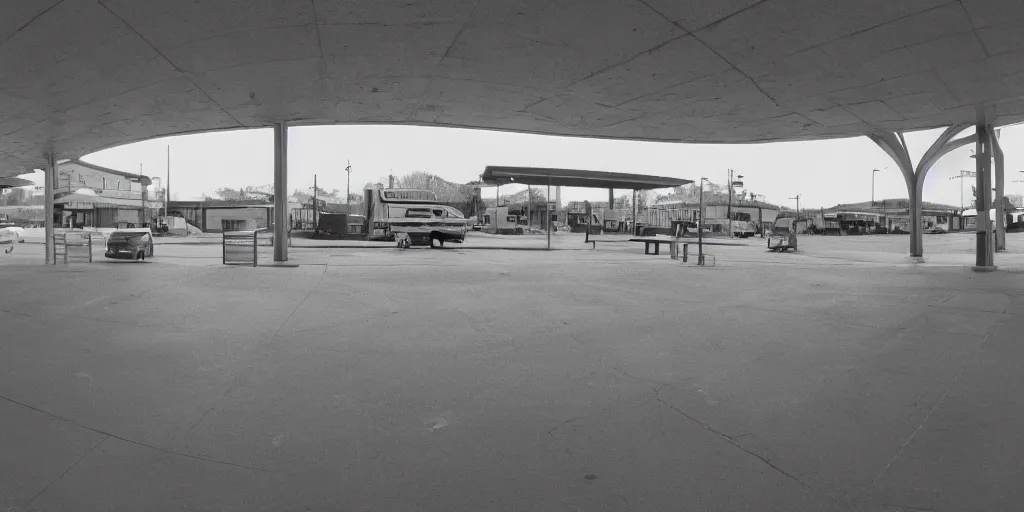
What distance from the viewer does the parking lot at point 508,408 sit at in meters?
2.31

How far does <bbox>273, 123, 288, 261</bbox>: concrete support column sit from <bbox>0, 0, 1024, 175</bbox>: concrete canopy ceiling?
91cm

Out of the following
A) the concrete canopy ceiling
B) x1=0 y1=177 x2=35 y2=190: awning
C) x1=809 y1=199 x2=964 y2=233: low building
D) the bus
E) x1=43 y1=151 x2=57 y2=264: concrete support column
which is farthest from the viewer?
x1=809 y1=199 x2=964 y2=233: low building

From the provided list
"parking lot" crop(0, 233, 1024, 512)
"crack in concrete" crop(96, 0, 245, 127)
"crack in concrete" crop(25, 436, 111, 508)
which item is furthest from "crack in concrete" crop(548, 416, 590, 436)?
"crack in concrete" crop(96, 0, 245, 127)

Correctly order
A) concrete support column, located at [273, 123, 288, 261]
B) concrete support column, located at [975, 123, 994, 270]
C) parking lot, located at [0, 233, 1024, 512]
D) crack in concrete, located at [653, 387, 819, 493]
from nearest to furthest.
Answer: parking lot, located at [0, 233, 1024, 512]
crack in concrete, located at [653, 387, 819, 493]
concrete support column, located at [975, 123, 994, 270]
concrete support column, located at [273, 123, 288, 261]

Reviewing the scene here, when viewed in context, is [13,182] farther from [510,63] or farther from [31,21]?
[510,63]

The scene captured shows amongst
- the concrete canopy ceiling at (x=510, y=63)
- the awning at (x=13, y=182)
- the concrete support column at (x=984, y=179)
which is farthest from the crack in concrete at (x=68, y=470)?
the awning at (x=13, y=182)

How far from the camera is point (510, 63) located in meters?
8.10

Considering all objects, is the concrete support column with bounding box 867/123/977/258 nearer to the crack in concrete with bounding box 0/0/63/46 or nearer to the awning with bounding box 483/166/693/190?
the crack in concrete with bounding box 0/0/63/46

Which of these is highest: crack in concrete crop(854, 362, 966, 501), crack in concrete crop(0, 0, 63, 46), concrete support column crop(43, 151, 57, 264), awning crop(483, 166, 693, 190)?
awning crop(483, 166, 693, 190)

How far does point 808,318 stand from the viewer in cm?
643

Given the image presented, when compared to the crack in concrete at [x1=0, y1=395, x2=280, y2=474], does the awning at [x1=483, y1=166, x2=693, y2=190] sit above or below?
above

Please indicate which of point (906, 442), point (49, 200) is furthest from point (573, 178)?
point (906, 442)

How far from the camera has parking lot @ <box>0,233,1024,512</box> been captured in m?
2.31

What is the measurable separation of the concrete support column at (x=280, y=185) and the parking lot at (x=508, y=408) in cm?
706
